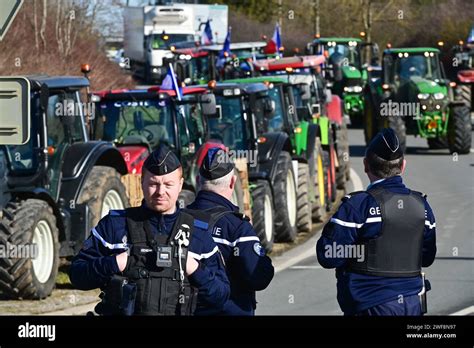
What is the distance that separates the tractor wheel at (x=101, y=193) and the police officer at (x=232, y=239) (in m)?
6.60

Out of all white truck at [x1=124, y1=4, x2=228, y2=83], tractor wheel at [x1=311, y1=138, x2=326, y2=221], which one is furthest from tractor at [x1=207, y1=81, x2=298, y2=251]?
white truck at [x1=124, y1=4, x2=228, y2=83]

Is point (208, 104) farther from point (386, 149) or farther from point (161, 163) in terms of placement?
point (161, 163)

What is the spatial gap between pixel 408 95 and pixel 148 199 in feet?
76.5

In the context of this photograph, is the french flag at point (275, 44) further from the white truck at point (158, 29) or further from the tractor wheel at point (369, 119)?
the white truck at point (158, 29)

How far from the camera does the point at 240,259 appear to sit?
6.82 metres

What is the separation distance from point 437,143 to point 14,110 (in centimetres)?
2491

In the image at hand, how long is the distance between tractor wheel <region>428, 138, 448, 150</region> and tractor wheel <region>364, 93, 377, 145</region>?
Answer: 1.30 metres

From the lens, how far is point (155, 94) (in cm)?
1564

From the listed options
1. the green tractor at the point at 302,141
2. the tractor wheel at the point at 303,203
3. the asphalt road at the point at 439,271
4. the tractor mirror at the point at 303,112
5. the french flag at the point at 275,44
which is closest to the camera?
the asphalt road at the point at 439,271

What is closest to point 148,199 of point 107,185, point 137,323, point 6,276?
point 137,323

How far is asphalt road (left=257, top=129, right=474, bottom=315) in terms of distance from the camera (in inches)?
496

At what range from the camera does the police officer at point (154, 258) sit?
6078 mm

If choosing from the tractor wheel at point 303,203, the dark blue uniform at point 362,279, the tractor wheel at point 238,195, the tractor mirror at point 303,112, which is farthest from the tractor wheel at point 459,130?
the dark blue uniform at point 362,279

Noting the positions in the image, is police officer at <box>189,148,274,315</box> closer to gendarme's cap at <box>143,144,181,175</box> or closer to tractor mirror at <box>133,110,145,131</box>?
gendarme's cap at <box>143,144,181,175</box>
